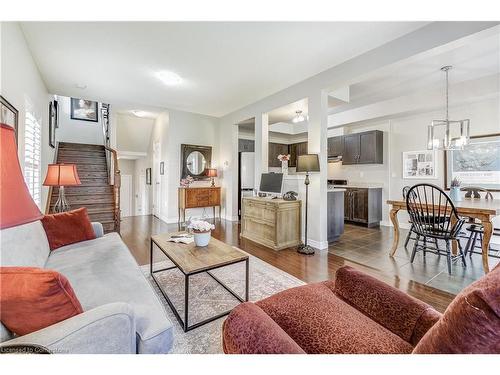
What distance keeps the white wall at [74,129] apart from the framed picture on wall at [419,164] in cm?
803

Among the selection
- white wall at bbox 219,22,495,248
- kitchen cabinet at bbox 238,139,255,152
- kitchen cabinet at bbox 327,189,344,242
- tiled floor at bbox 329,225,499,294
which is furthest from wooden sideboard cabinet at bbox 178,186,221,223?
tiled floor at bbox 329,225,499,294

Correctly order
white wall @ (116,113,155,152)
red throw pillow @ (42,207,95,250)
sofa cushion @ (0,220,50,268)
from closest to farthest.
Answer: sofa cushion @ (0,220,50,268) < red throw pillow @ (42,207,95,250) < white wall @ (116,113,155,152)

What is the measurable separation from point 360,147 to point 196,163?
13.4ft

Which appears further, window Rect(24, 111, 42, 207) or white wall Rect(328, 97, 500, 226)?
white wall Rect(328, 97, 500, 226)

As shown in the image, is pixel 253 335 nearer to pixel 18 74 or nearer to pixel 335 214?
pixel 335 214

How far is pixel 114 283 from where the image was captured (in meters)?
1.45

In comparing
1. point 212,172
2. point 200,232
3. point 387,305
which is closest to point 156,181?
point 212,172

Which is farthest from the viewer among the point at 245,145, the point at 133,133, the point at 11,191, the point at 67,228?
the point at 133,133

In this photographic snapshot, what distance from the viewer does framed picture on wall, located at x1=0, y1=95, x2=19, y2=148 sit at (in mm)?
1879

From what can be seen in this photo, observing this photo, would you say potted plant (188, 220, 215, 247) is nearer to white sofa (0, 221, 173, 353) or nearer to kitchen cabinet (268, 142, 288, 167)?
white sofa (0, 221, 173, 353)

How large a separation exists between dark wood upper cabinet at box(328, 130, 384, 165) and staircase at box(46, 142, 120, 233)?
5.13 meters

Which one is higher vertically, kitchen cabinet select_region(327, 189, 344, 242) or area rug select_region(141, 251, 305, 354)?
kitchen cabinet select_region(327, 189, 344, 242)

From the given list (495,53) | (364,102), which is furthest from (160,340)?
(364,102)

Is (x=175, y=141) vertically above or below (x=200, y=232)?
above
